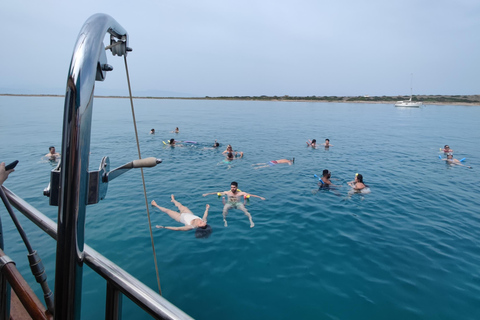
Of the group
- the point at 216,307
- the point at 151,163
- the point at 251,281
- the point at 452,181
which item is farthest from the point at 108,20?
the point at 452,181

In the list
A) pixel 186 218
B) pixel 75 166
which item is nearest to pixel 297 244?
pixel 186 218

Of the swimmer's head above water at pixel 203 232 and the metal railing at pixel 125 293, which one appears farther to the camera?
the swimmer's head above water at pixel 203 232

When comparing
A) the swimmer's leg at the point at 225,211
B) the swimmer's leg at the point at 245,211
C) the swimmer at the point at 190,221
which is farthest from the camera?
the swimmer's leg at the point at 225,211

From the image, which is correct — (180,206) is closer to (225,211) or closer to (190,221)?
(190,221)

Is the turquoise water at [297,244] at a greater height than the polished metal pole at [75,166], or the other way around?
the polished metal pole at [75,166]

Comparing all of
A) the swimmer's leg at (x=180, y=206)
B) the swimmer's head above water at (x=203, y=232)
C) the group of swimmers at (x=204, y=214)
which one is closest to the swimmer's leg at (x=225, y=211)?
the group of swimmers at (x=204, y=214)

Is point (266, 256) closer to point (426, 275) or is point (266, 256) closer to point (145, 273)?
point (145, 273)

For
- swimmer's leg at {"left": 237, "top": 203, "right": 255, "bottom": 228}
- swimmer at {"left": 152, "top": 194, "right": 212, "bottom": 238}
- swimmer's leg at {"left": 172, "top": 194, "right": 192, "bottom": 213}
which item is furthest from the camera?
swimmer's leg at {"left": 172, "top": 194, "right": 192, "bottom": 213}

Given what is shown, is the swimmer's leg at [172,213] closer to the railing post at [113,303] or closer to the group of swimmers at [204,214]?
the group of swimmers at [204,214]

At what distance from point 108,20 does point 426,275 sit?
739 cm

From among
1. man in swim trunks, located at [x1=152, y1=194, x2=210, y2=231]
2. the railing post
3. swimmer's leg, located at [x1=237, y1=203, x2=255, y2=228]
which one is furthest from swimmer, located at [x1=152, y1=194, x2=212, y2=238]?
the railing post

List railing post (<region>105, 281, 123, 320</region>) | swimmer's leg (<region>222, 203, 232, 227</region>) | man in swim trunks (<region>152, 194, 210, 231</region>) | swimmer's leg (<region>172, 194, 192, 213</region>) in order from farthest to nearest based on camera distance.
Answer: swimmer's leg (<region>172, 194, 192, 213</region>), swimmer's leg (<region>222, 203, 232, 227</region>), man in swim trunks (<region>152, 194, 210, 231</region>), railing post (<region>105, 281, 123, 320</region>)

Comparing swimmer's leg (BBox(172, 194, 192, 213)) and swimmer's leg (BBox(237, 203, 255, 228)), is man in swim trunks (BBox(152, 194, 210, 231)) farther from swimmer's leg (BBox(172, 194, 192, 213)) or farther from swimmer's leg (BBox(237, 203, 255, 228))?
swimmer's leg (BBox(237, 203, 255, 228))

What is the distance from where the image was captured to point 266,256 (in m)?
6.96
